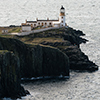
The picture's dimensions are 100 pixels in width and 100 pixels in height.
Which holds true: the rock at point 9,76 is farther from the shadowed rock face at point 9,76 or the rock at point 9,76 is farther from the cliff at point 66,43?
the cliff at point 66,43

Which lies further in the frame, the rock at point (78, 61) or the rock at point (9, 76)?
the rock at point (78, 61)

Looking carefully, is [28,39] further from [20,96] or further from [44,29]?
[20,96]

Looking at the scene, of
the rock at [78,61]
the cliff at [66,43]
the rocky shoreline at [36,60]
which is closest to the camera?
the rocky shoreline at [36,60]

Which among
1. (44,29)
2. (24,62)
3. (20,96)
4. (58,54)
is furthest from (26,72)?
(44,29)


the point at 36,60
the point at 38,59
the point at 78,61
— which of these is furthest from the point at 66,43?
the point at 36,60

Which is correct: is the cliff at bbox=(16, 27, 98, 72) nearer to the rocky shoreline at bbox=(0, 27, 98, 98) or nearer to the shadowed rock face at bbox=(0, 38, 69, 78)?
the rocky shoreline at bbox=(0, 27, 98, 98)

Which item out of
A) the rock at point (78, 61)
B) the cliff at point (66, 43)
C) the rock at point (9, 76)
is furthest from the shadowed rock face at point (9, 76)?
the cliff at point (66, 43)

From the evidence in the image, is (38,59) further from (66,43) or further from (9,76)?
(9,76)

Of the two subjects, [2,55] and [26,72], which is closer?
[2,55]

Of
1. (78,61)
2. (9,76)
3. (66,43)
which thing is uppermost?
(66,43)
